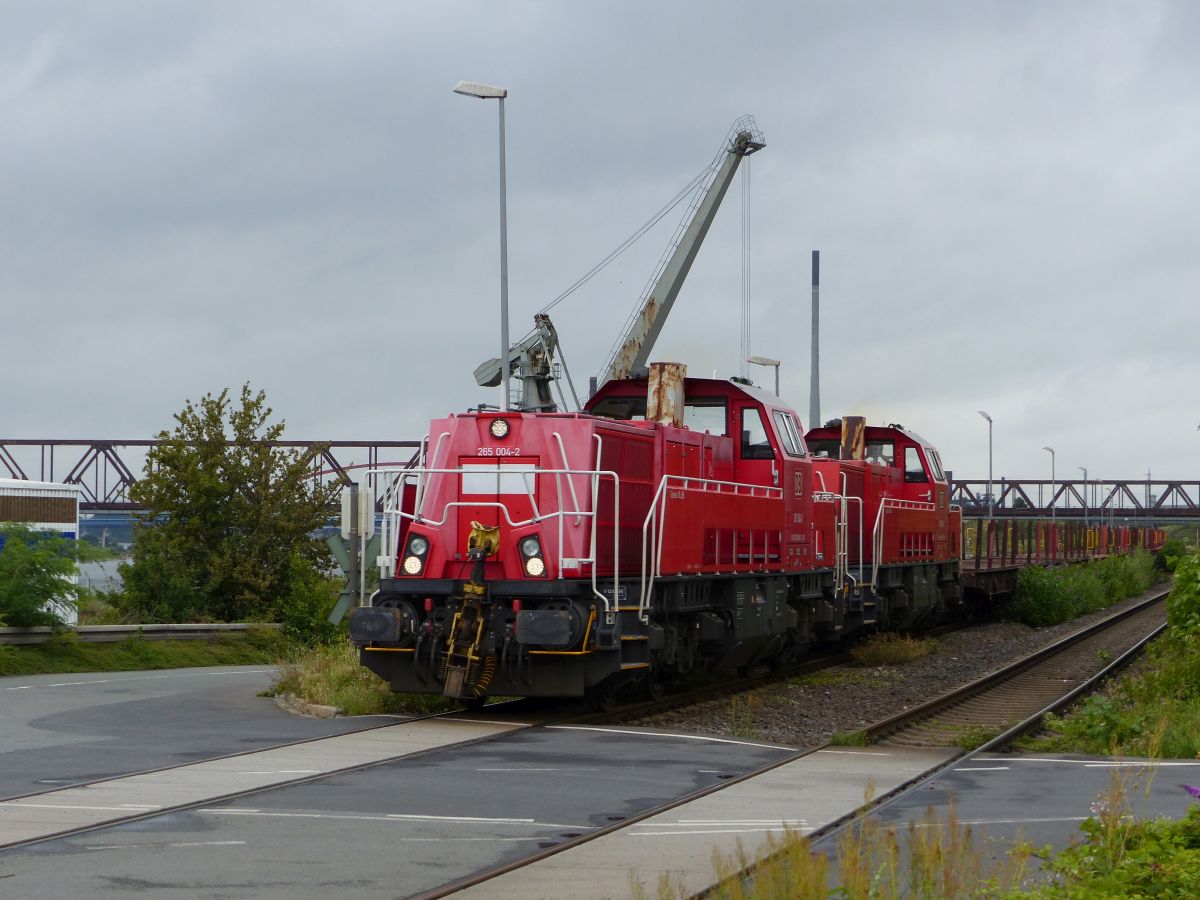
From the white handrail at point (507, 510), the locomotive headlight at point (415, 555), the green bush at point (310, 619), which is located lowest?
the green bush at point (310, 619)

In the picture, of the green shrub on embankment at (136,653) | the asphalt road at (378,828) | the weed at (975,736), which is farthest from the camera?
the green shrub on embankment at (136,653)

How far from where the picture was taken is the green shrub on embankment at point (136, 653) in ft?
76.0

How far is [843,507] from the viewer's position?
24156 mm

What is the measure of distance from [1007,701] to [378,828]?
41.0 feet

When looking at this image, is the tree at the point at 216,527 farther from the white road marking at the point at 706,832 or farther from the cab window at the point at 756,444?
the white road marking at the point at 706,832

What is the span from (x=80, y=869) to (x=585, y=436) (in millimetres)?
8429

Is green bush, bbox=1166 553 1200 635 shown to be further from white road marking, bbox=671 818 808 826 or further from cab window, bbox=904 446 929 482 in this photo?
cab window, bbox=904 446 929 482

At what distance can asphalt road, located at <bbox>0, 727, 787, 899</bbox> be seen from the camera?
7945mm

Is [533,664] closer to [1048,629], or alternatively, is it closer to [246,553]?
[246,553]

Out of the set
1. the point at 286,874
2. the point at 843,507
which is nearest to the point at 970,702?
the point at 843,507

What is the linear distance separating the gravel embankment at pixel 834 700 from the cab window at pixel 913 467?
358 centimetres

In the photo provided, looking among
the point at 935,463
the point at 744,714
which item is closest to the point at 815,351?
the point at 935,463

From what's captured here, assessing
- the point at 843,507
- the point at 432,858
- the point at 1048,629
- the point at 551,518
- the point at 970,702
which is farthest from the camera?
the point at 1048,629

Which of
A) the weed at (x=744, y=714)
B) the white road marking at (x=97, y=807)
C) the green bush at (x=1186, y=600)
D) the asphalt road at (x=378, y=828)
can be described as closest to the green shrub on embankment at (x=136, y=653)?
the weed at (x=744, y=714)
